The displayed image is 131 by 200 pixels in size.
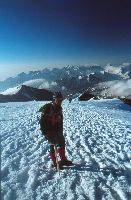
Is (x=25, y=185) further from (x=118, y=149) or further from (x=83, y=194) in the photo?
(x=118, y=149)

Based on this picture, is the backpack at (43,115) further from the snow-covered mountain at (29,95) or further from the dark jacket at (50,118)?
the snow-covered mountain at (29,95)

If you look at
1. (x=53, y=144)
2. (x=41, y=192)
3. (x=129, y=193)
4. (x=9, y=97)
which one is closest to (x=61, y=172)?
(x=53, y=144)

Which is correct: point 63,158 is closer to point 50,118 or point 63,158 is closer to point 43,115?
point 50,118

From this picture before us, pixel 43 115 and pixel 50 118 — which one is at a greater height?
pixel 43 115

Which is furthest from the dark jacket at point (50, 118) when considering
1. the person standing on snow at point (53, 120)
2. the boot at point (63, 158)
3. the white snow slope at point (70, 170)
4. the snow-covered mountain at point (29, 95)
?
the snow-covered mountain at point (29, 95)

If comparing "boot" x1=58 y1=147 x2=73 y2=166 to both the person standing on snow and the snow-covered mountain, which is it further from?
the snow-covered mountain

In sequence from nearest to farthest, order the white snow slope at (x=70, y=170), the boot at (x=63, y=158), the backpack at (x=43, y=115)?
the white snow slope at (x=70, y=170) → the backpack at (x=43, y=115) → the boot at (x=63, y=158)

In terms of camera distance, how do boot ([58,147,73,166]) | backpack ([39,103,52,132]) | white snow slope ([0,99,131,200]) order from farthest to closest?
1. boot ([58,147,73,166])
2. backpack ([39,103,52,132])
3. white snow slope ([0,99,131,200])

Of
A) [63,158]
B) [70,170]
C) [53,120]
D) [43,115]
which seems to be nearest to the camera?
[43,115]

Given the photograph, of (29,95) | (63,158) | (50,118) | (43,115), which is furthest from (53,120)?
(29,95)

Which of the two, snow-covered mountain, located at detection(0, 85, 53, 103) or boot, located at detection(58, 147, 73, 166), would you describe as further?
snow-covered mountain, located at detection(0, 85, 53, 103)

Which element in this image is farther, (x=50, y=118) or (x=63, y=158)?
(x=63, y=158)

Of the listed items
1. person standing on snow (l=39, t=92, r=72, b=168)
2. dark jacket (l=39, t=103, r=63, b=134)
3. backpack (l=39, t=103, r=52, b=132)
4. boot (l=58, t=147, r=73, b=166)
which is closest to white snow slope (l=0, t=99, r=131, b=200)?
boot (l=58, t=147, r=73, b=166)

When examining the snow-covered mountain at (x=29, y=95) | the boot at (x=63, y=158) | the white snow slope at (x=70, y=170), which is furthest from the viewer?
the snow-covered mountain at (x=29, y=95)
